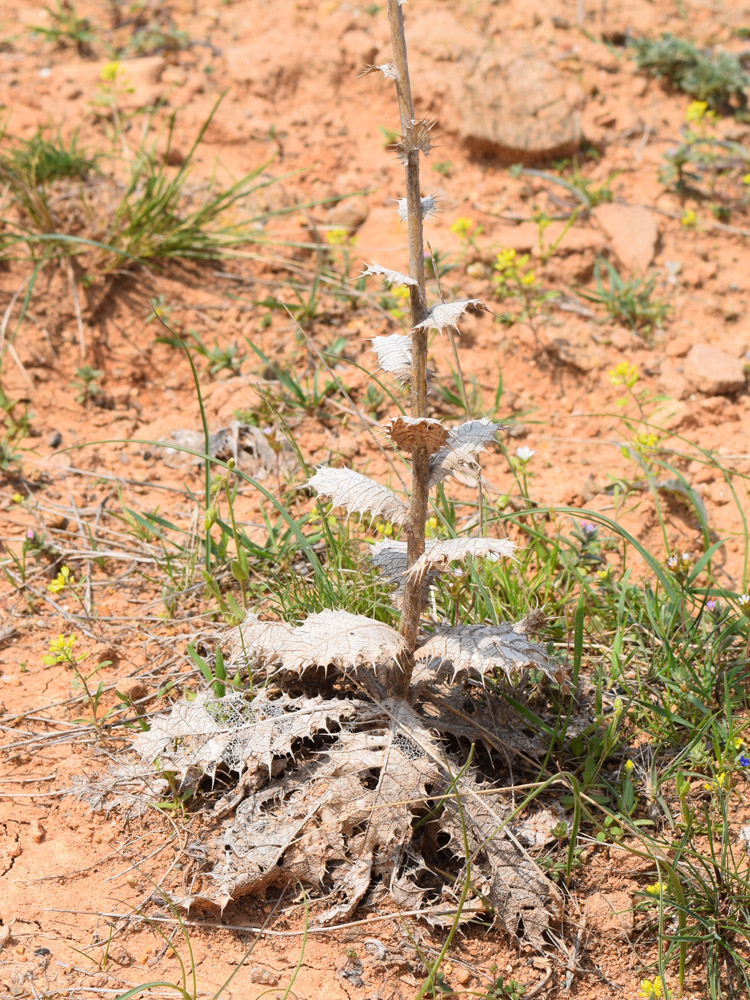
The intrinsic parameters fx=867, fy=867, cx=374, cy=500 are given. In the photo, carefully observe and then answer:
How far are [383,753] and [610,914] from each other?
69cm

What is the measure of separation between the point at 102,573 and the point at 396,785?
1.40 m

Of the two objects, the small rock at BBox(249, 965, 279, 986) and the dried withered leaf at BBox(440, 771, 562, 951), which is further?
the dried withered leaf at BBox(440, 771, 562, 951)

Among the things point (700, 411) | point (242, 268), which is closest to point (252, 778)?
point (700, 411)

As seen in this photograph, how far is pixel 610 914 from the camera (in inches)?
84.2

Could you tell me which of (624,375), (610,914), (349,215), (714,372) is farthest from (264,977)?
(349,215)

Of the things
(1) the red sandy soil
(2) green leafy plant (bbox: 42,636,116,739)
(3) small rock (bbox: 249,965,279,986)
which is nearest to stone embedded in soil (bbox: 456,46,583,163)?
(1) the red sandy soil

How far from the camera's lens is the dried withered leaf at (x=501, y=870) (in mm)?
2039

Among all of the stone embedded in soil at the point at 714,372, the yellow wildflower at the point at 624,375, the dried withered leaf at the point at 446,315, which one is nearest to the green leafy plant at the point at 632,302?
the stone embedded in soil at the point at 714,372

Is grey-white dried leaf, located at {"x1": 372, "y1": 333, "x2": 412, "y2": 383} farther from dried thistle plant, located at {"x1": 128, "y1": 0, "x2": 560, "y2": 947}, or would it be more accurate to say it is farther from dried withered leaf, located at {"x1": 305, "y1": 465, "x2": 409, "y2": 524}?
dried withered leaf, located at {"x1": 305, "y1": 465, "x2": 409, "y2": 524}

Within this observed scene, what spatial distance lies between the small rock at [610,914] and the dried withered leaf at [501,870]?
0.40 feet

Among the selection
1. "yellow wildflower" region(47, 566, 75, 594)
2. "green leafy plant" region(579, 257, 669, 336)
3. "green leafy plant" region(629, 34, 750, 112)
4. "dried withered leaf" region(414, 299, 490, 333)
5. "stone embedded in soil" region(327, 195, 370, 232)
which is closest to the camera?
"dried withered leaf" region(414, 299, 490, 333)

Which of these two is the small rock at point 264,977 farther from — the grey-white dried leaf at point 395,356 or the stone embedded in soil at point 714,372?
the stone embedded in soil at point 714,372

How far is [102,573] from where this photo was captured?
9.77 feet

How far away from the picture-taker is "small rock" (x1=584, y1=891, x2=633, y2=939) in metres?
2.12
